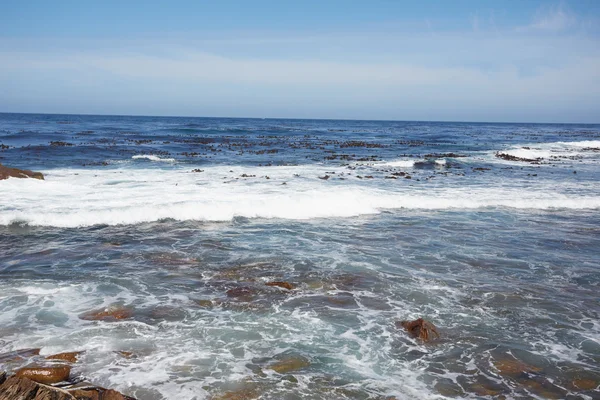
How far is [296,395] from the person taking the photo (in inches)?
226

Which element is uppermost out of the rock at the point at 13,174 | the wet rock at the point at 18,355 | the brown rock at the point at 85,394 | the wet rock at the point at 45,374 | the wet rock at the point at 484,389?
the rock at the point at 13,174

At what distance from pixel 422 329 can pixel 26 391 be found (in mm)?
5419

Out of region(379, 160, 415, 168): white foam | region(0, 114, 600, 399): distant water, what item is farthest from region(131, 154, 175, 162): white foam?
region(379, 160, 415, 168): white foam

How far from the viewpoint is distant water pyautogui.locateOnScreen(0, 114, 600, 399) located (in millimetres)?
6301

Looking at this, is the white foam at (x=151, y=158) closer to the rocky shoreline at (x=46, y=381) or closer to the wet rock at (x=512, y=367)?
the rocky shoreline at (x=46, y=381)

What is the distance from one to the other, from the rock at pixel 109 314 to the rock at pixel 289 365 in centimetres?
296

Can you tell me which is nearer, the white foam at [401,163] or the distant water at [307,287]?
the distant water at [307,287]

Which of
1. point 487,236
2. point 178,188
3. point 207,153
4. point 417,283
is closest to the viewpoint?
point 417,283

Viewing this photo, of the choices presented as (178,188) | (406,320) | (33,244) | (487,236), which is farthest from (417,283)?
(178,188)

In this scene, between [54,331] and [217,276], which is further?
[217,276]

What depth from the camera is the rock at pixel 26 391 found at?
4.41m

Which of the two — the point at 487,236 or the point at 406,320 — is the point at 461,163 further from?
the point at 406,320

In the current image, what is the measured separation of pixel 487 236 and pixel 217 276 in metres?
8.33

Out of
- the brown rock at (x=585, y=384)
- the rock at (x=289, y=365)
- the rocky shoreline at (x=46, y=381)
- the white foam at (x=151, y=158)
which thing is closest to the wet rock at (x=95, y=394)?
the rocky shoreline at (x=46, y=381)
